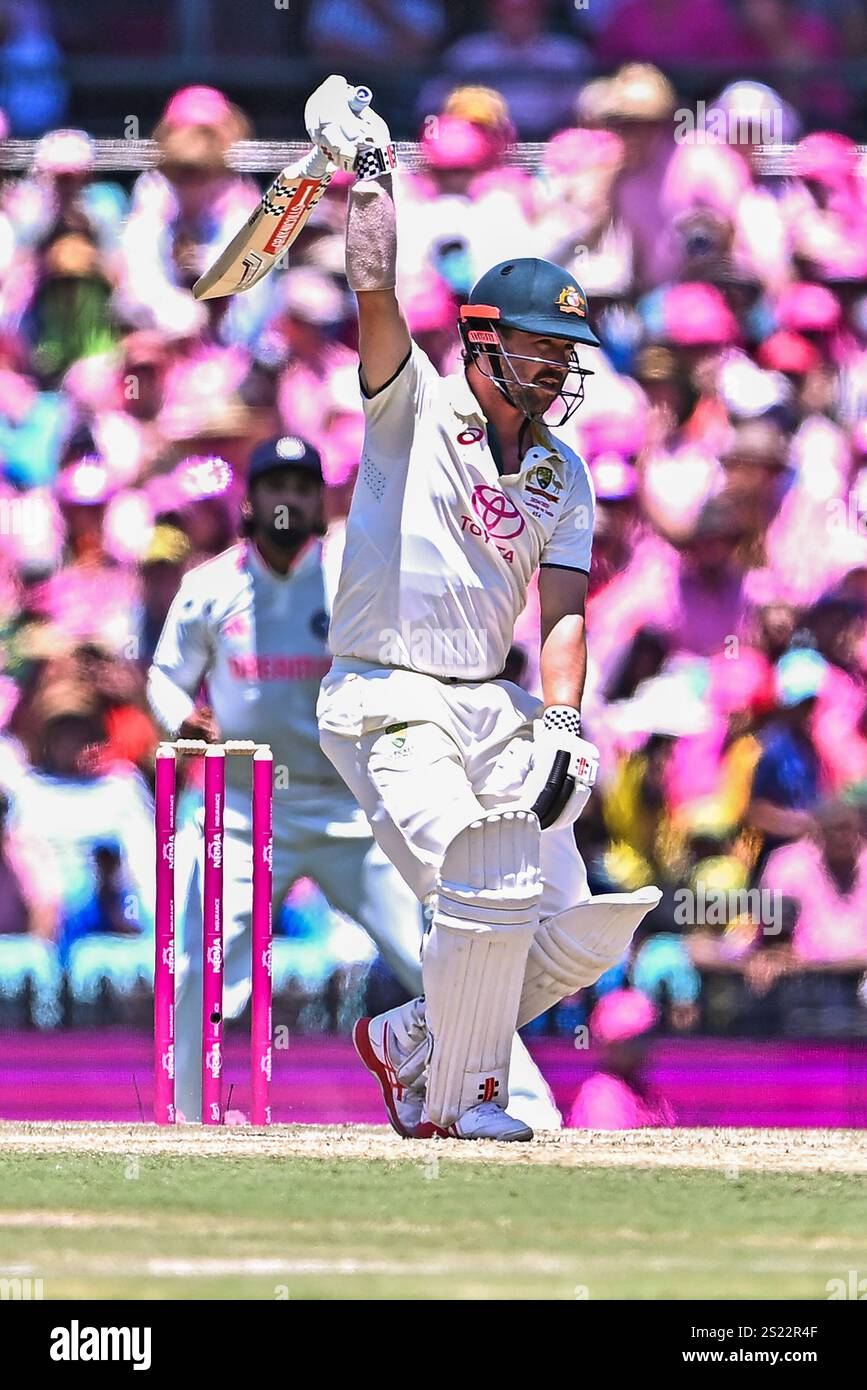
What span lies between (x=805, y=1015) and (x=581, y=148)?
8.30ft

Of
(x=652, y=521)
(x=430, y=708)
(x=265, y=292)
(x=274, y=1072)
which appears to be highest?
(x=265, y=292)

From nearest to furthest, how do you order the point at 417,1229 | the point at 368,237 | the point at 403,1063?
1. the point at 417,1229
2. the point at 368,237
3. the point at 403,1063

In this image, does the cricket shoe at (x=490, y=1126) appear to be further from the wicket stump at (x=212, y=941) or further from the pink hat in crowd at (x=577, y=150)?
the pink hat in crowd at (x=577, y=150)

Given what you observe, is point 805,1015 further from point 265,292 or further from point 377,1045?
point 265,292

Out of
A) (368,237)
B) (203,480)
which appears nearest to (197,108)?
(203,480)

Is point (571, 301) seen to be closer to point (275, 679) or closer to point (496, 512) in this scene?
point (496, 512)

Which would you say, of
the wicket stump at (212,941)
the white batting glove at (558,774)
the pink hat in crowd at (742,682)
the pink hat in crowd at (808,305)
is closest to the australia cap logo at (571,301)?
the white batting glove at (558,774)

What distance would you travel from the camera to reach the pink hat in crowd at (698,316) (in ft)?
23.3

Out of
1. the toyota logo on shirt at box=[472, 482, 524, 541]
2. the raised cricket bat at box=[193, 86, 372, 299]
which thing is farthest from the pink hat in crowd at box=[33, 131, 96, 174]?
the toyota logo on shirt at box=[472, 482, 524, 541]

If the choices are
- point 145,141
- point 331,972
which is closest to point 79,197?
point 145,141

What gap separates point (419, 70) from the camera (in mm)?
7242

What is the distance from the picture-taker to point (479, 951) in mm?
4645

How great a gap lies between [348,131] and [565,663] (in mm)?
1128
